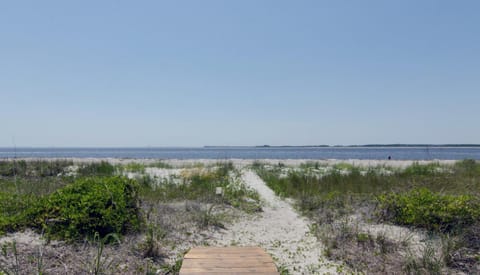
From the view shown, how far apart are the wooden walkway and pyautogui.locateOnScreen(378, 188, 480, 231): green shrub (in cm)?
433

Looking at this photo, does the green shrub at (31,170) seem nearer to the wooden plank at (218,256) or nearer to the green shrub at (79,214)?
the green shrub at (79,214)

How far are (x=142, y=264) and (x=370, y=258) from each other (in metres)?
4.00

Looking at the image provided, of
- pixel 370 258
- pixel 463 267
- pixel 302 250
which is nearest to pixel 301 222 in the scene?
pixel 302 250

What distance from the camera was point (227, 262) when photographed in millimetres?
3609

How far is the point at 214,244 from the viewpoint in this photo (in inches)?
222

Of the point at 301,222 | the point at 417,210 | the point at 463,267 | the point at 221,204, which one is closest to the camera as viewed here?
the point at 463,267

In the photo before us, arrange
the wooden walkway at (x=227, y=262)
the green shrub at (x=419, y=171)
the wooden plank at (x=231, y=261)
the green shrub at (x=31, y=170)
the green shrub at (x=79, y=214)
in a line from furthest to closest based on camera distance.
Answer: the green shrub at (x=31, y=170) → the green shrub at (x=419, y=171) → the green shrub at (x=79, y=214) → the wooden plank at (x=231, y=261) → the wooden walkway at (x=227, y=262)

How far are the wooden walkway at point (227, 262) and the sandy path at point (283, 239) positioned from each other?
114cm

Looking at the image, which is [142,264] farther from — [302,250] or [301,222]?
[301,222]

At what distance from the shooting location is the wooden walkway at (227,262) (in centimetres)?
333

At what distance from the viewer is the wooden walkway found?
333 centimetres

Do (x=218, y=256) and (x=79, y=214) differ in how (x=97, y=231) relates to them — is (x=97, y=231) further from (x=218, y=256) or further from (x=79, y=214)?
(x=218, y=256)

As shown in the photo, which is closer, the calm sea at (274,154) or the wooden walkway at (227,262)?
the wooden walkway at (227,262)

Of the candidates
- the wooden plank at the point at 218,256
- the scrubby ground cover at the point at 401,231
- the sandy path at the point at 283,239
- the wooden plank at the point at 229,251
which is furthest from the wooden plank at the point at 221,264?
the scrubby ground cover at the point at 401,231
